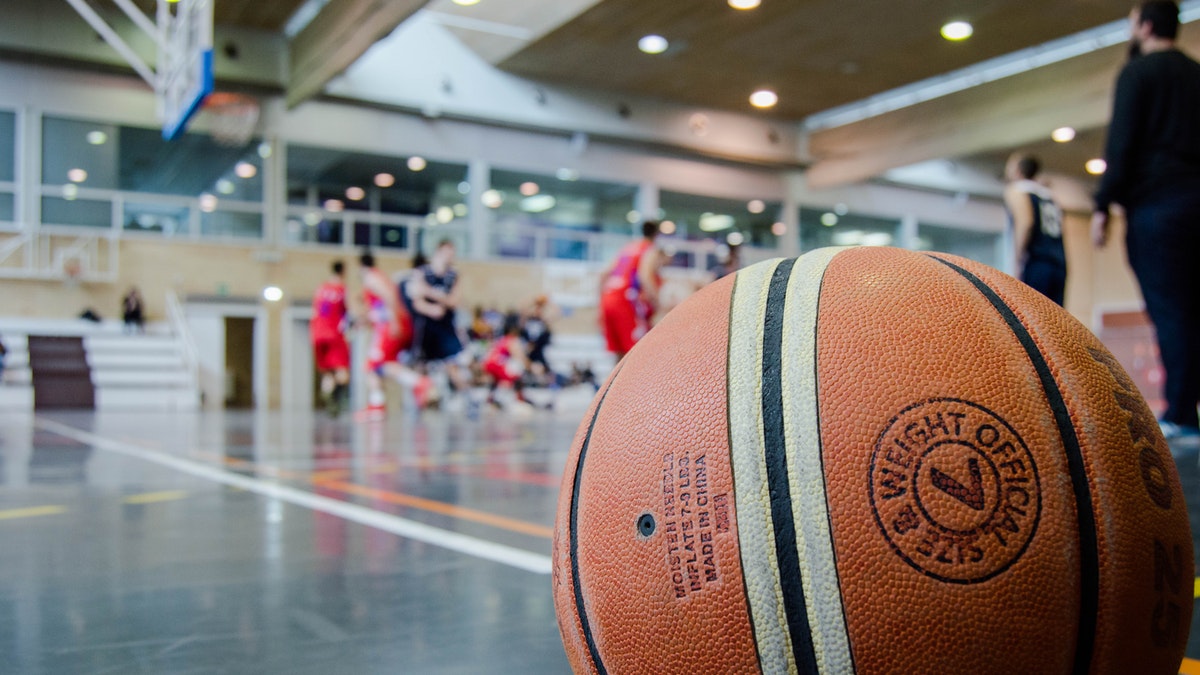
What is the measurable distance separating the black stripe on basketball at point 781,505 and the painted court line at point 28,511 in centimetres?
269

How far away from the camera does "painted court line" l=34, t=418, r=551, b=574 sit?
2283mm

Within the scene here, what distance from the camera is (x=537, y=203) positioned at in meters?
23.0

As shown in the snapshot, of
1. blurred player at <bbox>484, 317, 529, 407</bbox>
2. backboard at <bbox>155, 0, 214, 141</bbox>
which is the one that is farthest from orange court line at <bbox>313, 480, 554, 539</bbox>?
blurred player at <bbox>484, 317, 529, 407</bbox>

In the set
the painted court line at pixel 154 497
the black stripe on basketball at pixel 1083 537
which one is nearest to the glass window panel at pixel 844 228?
the painted court line at pixel 154 497

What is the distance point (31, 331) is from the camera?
16.8 metres

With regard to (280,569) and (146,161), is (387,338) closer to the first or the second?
(146,161)

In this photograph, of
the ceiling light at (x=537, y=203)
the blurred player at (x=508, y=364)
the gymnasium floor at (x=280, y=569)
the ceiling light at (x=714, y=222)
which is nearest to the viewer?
the gymnasium floor at (x=280, y=569)

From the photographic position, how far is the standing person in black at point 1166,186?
4023 millimetres

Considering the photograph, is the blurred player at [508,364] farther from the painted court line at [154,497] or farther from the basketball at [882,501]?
the basketball at [882,501]

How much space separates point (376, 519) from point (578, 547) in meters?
1.84

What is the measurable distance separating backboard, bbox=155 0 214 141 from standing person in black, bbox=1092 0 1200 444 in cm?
776

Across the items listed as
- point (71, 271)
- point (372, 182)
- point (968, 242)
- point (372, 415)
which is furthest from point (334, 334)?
point (968, 242)

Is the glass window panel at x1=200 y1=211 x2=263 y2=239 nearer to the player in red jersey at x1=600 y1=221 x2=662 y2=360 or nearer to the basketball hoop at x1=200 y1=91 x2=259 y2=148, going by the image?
the basketball hoop at x1=200 y1=91 x2=259 y2=148

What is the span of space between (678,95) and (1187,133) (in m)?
17.2
